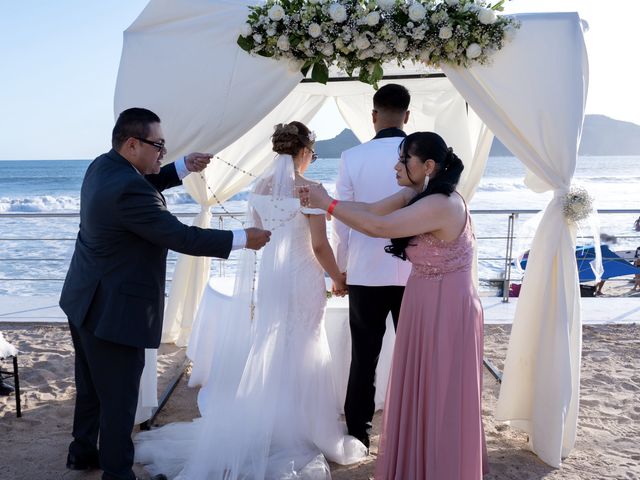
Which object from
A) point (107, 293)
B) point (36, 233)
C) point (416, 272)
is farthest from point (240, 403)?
point (36, 233)

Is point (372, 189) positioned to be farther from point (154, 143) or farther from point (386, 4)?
point (154, 143)

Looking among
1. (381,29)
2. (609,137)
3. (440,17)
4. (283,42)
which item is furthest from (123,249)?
(609,137)

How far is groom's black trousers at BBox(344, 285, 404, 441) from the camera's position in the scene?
11.7 ft

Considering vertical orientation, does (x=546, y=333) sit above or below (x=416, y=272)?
below

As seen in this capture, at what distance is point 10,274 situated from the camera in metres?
13.1

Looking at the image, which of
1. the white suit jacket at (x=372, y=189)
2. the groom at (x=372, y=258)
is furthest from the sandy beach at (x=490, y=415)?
the white suit jacket at (x=372, y=189)

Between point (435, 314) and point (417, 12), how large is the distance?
5.36 feet

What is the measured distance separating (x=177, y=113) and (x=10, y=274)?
1117cm

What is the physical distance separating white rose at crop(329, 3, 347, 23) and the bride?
616 mm

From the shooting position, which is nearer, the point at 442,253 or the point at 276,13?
the point at 442,253

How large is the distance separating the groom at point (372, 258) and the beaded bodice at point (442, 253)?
0.58 metres

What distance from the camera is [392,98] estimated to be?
350cm

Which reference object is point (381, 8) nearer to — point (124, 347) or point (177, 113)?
point (177, 113)

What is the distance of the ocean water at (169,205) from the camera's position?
39.0ft
